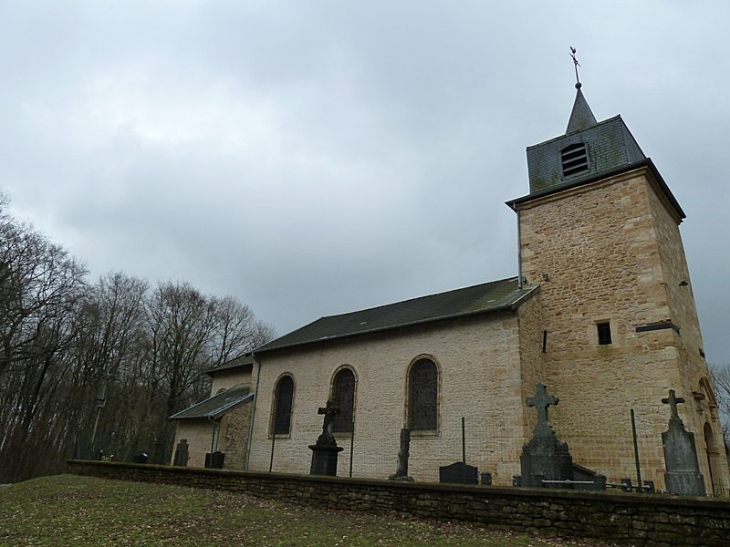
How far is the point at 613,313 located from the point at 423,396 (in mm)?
6061

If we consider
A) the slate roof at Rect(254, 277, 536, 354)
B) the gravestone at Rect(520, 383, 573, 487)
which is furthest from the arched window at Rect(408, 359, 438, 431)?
the gravestone at Rect(520, 383, 573, 487)

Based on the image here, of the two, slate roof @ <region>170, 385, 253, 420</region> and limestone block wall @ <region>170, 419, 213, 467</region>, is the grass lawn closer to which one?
slate roof @ <region>170, 385, 253, 420</region>

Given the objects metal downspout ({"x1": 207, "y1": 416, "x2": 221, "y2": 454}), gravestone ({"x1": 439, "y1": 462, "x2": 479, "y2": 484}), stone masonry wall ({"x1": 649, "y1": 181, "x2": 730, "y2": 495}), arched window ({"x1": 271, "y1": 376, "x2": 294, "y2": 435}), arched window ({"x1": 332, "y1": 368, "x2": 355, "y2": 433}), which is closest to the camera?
gravestone ({"x1": 439, "y1": 462, "x2": 479, "y2": 484})

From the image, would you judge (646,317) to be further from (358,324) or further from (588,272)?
(358,324)

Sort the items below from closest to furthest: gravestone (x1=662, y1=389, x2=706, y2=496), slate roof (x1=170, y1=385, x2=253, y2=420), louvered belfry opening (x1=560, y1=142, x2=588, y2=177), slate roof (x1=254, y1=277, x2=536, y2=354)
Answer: gravestone (x1=662, y1=389, x2=706, y2=496), slate roof (x1=254, y1=277, x2=536, y2=354), louvered belfry opening (x1=560, y1=142, x2=588, y2=177), slate roof (x1=170, y1=385, x2=253, y2=420)

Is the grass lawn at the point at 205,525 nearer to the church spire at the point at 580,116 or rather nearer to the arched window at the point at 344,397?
the arched window at the point at 344,397

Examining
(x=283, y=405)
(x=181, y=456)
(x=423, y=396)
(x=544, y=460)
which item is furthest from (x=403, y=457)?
(x=181, y=456)

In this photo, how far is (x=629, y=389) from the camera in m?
13.0

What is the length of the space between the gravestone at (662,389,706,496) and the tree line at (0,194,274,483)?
1864 centimetres

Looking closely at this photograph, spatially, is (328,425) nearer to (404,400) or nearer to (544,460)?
(404,400)

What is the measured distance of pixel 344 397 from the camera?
17.5m

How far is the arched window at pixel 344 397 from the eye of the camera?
17.1m

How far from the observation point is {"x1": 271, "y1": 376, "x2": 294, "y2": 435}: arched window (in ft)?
62.7

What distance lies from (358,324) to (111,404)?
18.0 metres
